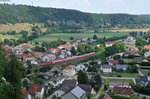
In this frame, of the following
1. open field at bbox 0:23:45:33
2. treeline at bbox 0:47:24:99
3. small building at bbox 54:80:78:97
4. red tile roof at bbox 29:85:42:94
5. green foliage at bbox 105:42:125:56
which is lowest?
small building at bbox 54:80:78:97

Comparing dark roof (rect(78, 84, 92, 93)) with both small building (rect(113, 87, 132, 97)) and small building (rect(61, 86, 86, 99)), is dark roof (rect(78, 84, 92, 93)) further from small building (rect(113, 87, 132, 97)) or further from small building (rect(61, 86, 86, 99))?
small building (rect(113, 87, 132, 97))

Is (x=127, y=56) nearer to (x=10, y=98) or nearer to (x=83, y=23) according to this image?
(x=10, y=98)

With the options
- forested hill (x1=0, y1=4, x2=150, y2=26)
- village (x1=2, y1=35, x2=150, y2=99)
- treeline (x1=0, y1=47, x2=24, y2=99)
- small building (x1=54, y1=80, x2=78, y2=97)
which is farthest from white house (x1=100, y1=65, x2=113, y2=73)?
forested hill (x1=0, y1=4, x2=150, y2=26)

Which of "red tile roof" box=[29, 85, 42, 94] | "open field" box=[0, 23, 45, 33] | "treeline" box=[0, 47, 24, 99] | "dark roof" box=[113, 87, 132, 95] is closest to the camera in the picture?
"treeline" box=[0, 47, 24, 99]

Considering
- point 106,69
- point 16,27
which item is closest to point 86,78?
point 106,69

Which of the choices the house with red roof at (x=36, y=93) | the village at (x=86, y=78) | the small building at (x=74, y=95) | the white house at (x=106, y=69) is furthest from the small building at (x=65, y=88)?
the white house at (x=106, y=69)

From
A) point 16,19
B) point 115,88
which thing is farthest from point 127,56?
point 16,19

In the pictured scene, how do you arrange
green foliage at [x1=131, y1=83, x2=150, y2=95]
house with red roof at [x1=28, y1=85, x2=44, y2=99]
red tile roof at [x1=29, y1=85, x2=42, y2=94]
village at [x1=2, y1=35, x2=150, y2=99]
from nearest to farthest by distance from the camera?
house with red roof at [x1=28, y1=85, x2=44, y2=99], red tile roof at [x1=29, y1=85, x2=42, y2=94], village at [x1=2, y1=35, x2=150, y2=99], green foliage at [x1=131, y1=83, x2=150, y2=95]

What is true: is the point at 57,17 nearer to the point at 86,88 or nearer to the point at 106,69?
the point at 106,69
